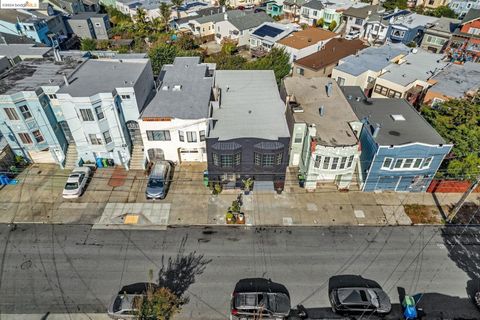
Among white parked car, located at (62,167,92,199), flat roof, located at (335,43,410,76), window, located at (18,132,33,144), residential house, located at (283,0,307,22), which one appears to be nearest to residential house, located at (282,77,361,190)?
flat roof, located at (335,43,410,76)

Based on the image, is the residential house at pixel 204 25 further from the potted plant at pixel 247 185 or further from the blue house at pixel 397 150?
the potted plant at pixel 247 185

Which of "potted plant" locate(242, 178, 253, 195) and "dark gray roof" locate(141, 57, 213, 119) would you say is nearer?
"potted plant" locate(242, 178, 253, 195)

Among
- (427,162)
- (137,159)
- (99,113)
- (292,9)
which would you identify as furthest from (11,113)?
(292,9)

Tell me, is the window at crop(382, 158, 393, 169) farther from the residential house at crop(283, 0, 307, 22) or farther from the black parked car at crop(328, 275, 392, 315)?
the residential house at crop(283, 0, 307, 22)

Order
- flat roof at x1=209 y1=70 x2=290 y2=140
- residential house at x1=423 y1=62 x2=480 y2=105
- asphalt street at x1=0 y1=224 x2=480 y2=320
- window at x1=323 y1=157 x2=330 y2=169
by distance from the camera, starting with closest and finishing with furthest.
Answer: asphalt street at x1=0 y1=224 x2=480 y2=320, window at x1=323 y1=157 x2=330 y2=169, flat roof at x1=209 y1=70 x2=290 y2=140, residential house at x1=423 y1=62 x2=480 y2=105

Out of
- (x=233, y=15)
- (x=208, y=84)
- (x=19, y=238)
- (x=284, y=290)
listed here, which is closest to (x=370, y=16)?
(x=233, y=15)

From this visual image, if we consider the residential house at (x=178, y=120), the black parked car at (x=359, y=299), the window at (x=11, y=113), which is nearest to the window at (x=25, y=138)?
the window at (x=11, y=113)

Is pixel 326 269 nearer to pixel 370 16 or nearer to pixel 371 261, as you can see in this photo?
pixel 371 261
